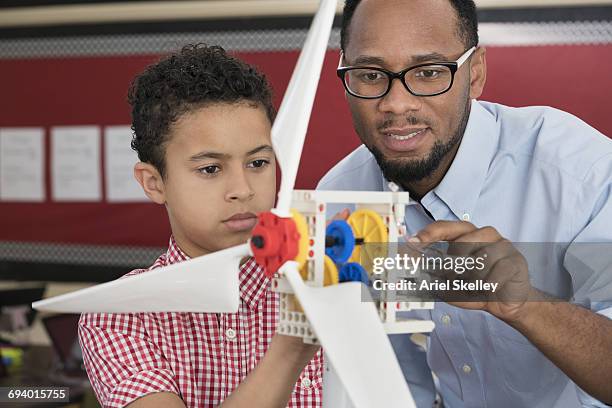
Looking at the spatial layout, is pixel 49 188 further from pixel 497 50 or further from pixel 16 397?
pixel 497 50

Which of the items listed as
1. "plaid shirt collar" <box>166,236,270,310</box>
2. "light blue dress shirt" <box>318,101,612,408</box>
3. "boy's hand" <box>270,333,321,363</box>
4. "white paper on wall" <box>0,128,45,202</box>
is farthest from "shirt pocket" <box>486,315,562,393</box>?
"white paper on wall" <box>0,128,45,202</box>

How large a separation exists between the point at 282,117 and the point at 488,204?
3.21ft

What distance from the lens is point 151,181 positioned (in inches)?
71.2

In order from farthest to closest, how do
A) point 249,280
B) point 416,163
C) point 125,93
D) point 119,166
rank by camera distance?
point 119,166 → point 125,93 → point 416,163 → point 249,280

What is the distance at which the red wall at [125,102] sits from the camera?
3.62 metres

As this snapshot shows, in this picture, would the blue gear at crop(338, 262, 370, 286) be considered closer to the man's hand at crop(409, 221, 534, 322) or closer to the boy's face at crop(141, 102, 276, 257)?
the man's hand at crop(409, 221, 534, 322)

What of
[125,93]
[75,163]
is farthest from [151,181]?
[75,163]

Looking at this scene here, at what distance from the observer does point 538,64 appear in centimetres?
367

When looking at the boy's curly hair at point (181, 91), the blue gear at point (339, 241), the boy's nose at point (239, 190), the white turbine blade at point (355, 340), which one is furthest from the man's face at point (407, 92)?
the white turbine blade at point (355, 340)

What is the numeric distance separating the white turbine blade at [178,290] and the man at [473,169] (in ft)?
2.20

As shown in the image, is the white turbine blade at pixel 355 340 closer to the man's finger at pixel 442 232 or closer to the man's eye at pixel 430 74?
the man's finger at pixel 442 232

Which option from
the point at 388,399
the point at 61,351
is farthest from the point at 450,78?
the point at 61,351

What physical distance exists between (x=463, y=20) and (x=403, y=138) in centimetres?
33

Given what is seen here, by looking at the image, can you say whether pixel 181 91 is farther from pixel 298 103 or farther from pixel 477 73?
pixel 477 73
